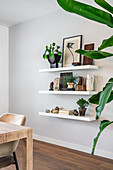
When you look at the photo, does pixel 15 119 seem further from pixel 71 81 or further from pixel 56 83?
pixel 56 83

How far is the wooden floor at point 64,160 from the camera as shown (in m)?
2.69

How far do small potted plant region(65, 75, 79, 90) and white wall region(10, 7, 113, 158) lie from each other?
7.2 inches

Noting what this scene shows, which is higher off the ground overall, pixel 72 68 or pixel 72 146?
pixel 72 68

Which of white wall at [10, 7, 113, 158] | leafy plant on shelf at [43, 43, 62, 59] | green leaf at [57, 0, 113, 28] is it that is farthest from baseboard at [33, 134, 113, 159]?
green leaf at [57, 0, 113, 28]

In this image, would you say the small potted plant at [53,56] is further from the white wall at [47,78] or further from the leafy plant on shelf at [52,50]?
the white wall at [47,78]

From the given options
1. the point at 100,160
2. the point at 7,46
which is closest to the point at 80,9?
the point at 100,160

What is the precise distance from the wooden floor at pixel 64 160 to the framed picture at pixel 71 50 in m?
1.47

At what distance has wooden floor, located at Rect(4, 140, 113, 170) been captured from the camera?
2.69 meters

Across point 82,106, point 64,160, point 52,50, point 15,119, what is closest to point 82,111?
point 82,106

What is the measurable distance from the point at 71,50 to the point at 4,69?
2.02m

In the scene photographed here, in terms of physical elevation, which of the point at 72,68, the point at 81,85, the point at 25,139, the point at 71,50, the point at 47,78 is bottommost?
the point at 25,139

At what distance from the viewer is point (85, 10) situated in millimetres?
844

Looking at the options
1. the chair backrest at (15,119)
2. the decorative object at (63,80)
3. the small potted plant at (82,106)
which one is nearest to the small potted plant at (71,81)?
the decorative object at (63,80)

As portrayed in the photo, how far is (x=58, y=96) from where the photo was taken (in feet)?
12.5
